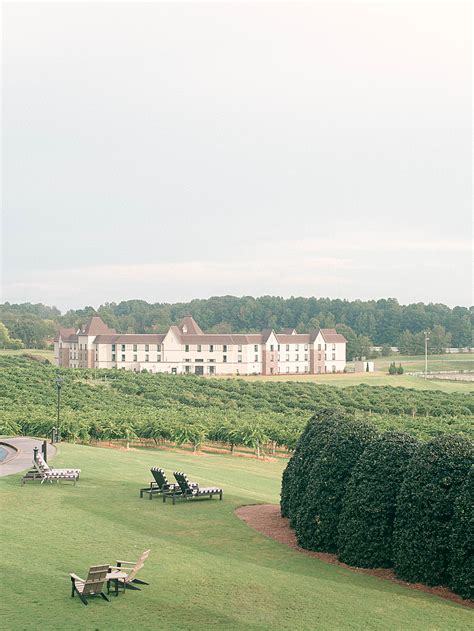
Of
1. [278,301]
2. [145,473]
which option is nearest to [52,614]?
[145,473]

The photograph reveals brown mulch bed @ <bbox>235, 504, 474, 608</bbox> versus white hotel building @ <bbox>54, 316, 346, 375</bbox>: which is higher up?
white hotel building @ <bbox>54, 316, 346, 375</bbox>

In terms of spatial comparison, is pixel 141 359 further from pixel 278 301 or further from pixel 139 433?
pixel 278 301

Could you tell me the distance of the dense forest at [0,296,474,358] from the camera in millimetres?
139875

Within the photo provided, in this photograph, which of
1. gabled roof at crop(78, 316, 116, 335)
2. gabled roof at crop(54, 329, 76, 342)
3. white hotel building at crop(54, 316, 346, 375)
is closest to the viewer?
white hotel building at crop(54, 316, 346, 375)

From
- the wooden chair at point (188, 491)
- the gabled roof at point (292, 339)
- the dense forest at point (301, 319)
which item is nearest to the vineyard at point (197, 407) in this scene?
the wooden chair at point (188, 491)

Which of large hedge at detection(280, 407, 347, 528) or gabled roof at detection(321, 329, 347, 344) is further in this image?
gabled roof at detection(321, 329, 347, 344)

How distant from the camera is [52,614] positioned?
426 inches

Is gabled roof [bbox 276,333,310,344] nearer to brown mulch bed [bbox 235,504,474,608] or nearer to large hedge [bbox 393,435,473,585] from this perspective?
brown mulch bed [bbox 235,504,474,608]

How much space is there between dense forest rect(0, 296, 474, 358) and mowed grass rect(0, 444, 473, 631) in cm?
11692

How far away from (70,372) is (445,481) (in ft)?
218

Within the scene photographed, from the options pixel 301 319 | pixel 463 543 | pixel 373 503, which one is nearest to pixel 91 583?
pixel 373 503

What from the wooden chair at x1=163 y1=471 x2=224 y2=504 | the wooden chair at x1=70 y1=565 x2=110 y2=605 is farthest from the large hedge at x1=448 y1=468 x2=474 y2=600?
the wooden chair at x1=163 y1=471 x2=224 y2=504

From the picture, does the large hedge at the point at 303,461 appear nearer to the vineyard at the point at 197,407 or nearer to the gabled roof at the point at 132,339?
the vineyard at the point at 197,407

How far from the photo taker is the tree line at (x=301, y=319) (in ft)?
460
